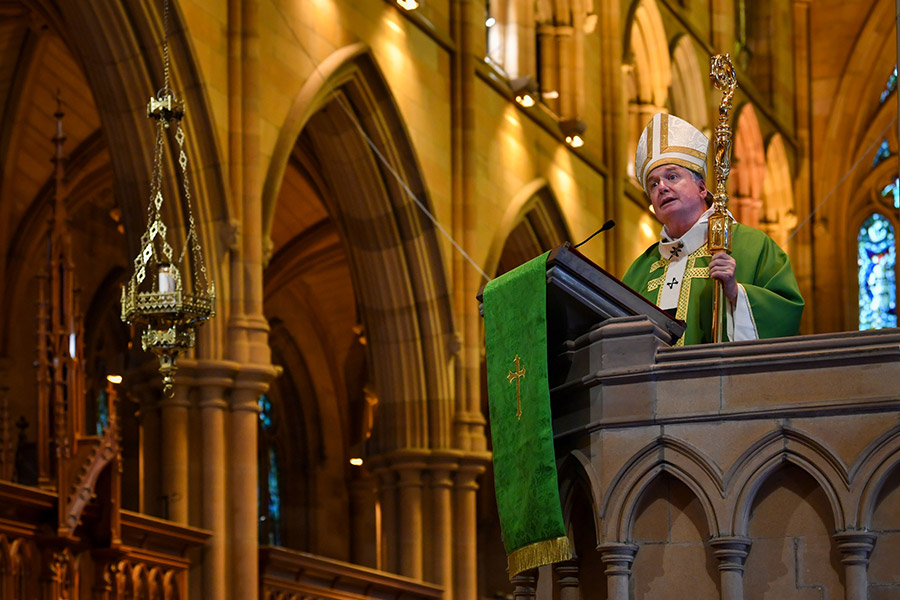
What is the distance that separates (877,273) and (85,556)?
18.1 m

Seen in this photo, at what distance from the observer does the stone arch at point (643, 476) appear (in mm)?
4316

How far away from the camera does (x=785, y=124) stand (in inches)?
1026

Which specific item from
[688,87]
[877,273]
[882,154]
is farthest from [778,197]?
[688,87]

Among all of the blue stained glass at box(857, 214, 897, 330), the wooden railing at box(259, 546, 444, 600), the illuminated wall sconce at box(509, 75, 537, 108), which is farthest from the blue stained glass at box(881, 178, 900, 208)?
the wooden railing at box(259, 546, 444, 600)

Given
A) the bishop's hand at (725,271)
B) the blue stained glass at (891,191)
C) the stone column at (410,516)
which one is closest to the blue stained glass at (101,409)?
the stone column at (410,516)

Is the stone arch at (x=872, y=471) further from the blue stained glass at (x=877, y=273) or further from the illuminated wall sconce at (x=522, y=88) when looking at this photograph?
the blue stained glass at (x=877, y=273)

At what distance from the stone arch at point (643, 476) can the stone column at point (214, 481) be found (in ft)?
23.4

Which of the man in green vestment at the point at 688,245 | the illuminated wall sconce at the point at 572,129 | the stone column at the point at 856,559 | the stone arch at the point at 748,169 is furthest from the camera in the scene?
the stone arch at the point at 748,169

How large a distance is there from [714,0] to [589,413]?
20.2 metres

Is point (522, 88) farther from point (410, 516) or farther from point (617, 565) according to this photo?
point (617, 565)

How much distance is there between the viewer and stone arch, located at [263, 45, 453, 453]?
47.3 ft

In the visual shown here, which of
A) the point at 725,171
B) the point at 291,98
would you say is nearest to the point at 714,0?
the point at 291,98

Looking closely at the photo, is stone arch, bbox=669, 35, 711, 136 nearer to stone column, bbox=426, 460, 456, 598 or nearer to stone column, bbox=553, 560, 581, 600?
stone column, bbox=426, 460, 456, 598

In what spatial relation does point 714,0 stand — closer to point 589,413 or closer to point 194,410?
point 194,410
